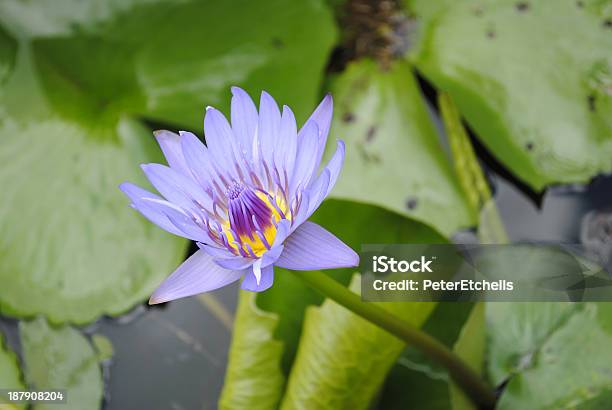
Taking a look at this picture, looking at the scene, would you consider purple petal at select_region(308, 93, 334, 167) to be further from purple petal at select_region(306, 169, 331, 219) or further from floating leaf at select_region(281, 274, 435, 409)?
floating leaf at select_region(281, 274, 435, 409)

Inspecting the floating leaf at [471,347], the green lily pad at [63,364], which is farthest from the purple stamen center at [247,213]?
the green lily pad at [63,364]

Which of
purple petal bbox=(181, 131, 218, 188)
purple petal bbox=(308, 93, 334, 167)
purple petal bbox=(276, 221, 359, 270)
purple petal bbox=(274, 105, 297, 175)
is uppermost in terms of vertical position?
purple petal bbox=(308, 93, 334, 167)

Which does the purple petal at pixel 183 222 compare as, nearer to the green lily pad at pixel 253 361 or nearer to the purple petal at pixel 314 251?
the purple petal at pixel 314 251

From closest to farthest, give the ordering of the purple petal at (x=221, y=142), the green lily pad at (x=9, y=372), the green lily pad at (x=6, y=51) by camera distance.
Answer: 1. the purple petal at (x=221, y=142)
2. the green lily pad at (x=9, y=372)
3. the green lily pad at (x=6, y=51)

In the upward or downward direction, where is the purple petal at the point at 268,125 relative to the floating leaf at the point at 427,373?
upward

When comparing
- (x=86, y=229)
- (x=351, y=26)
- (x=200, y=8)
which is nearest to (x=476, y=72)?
(x=351, y=26)

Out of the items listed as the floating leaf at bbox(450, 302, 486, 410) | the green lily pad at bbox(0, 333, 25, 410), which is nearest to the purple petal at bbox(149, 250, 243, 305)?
the floating leaf at bbox(450, 302, 486, 410)
